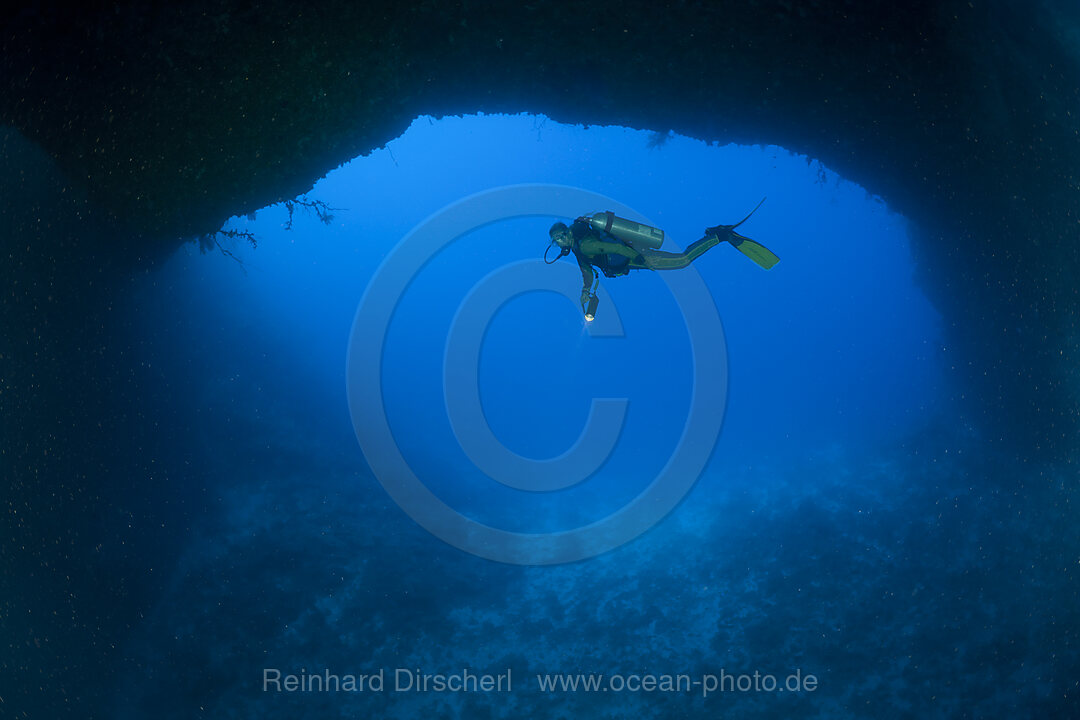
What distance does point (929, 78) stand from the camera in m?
7.36

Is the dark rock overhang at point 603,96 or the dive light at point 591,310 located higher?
the dark rock overhang at point 603,96

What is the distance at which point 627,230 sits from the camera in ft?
25.7

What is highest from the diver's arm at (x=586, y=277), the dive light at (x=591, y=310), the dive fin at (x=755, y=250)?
the dive fin at (x=755, y=250)

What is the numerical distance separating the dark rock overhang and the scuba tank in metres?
2.25

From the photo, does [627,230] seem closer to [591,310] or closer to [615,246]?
[615,246]

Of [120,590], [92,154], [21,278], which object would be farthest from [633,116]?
[120,590]

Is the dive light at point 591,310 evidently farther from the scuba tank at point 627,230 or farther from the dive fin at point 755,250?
the dive fin at point 755,250

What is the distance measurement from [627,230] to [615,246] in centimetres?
30

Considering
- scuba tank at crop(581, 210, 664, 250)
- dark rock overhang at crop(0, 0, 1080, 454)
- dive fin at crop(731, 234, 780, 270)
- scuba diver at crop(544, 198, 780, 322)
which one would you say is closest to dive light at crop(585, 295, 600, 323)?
scuba diver at crop(544, 198, 780, 322)

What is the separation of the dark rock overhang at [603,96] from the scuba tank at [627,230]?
2.25 metres

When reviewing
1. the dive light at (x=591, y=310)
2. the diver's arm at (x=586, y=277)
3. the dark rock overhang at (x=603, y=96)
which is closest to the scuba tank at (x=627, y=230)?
the diver's arm at (x=586, y=277)

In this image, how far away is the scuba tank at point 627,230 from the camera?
7.79 metres

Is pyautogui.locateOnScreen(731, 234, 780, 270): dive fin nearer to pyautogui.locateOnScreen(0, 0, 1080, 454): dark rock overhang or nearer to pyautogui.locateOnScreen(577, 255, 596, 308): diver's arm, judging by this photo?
pyautogui.locateOnScreen(577, 255, 596, 308): diver's arm

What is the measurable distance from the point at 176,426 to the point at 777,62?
418 inches
